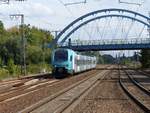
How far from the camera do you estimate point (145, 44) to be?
111188 mm

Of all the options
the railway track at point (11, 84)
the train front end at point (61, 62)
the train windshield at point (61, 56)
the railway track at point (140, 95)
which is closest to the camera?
the railway track at point (140, 95)

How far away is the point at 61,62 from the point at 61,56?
749 millimetres

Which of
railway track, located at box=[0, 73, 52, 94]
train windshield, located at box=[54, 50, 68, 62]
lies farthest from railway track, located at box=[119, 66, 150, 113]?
train windshield, located at box=[54, 50, 68, 62]

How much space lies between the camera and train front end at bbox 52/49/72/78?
2110 inches

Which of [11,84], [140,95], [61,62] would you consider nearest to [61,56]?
[61,62]

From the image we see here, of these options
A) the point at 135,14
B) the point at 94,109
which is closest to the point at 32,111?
the point at 94,109

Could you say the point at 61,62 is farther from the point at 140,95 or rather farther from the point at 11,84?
the point at 140,95

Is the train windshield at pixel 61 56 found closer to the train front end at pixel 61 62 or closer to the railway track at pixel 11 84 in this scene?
the train front end at pixel 61 62

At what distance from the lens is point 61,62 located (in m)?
54.0

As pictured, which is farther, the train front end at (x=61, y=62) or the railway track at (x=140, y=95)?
the train front end at (x=61, y=62)

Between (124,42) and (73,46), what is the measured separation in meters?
11.9

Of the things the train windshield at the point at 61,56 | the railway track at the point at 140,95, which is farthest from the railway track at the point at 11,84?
the railway track at the point at 140,95

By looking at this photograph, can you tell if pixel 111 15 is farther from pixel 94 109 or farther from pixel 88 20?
pixel 94 109

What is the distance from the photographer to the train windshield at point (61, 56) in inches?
2131
